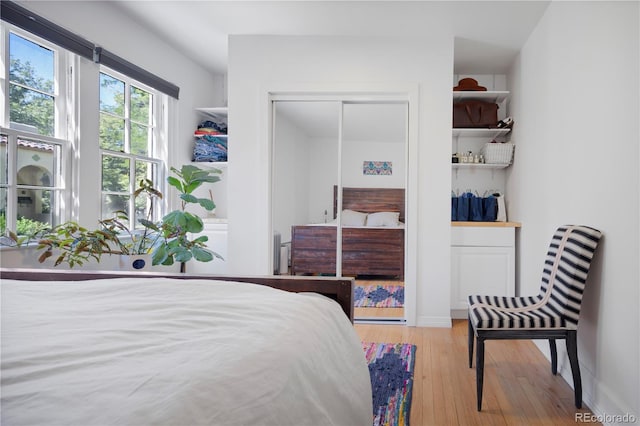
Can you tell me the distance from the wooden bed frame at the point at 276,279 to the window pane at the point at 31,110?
133 centimetres

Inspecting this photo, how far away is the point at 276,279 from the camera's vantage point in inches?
64.7

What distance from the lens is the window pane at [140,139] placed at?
3.71m

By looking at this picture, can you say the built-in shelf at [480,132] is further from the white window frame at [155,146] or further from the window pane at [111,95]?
the window pane at [111,95]

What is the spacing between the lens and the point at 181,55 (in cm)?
417

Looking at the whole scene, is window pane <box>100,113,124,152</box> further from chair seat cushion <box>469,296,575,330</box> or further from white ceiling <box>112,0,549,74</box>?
chair seat cushion <box>469,296,575,330</box>

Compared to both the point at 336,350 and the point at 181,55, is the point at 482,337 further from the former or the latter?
the point at 181,55

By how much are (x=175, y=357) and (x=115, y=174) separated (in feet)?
10.0

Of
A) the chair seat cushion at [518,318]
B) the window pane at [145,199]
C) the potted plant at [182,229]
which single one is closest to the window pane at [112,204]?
the window pane at [145,199]

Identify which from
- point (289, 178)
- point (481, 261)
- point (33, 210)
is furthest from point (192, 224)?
point (481, 261)

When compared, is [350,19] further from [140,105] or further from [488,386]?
[488,386]

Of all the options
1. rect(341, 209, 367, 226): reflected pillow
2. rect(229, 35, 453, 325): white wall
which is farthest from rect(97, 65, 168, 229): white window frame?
rect(341, 209, 367, 226): reflected pillow

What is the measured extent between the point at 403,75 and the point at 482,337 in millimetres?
2366

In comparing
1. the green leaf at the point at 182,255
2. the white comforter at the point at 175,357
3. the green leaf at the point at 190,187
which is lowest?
the green leaf at the point at 182,255

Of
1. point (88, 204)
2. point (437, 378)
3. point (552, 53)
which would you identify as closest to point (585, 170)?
point (552, 53)
